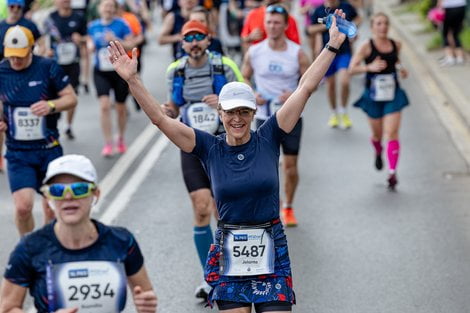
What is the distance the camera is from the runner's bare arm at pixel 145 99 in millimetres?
6301

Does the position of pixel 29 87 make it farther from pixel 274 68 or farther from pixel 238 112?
pixel 238 112

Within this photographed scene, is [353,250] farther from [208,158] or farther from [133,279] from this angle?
[133,279]

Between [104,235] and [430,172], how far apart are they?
8174 mm

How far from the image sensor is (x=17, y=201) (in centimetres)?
883

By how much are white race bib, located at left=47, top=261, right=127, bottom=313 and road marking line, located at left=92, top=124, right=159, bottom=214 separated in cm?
598

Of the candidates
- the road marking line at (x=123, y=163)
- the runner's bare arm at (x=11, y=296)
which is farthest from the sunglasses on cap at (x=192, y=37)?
the runner's bare arm at (x=11, y=296)

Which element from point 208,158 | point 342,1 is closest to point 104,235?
point 208,158

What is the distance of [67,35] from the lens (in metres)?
16.0

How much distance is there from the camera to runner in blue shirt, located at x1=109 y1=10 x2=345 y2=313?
6.34m

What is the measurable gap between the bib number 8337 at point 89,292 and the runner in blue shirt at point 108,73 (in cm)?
875

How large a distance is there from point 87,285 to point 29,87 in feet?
13.7

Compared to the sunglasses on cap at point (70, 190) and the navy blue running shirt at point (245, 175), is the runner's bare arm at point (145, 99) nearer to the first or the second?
the navy blue running shirt at point (245, 175)

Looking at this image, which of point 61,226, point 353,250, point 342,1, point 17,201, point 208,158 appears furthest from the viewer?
point 342,1

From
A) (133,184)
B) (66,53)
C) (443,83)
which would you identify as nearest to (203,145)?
(133,184)
